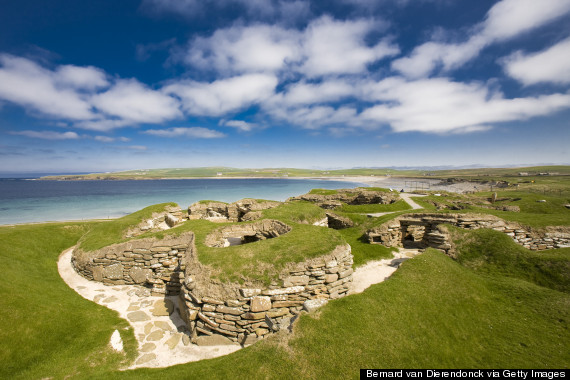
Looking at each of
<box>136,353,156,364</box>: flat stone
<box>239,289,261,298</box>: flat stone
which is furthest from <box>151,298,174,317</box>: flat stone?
<box>239,289,261,298</box>: flat stone

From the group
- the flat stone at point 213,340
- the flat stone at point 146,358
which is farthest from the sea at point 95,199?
the flat stone at point 213,340

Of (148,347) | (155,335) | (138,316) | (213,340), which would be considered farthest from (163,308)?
(213,340)

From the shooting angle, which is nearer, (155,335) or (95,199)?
(155,335)

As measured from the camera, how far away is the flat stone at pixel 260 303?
26.1 feet

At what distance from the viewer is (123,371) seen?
22.2 ft

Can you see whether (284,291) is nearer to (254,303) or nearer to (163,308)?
(254,303)

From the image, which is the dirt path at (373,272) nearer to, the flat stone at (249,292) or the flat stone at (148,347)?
the flat stone at (249,292)

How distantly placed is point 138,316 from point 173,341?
9.95ft

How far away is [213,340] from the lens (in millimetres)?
8297

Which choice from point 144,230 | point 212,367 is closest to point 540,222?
point 212,367

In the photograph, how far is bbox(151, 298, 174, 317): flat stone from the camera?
10461 mm

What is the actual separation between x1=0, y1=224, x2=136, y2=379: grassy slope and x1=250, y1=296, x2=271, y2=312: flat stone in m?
4.95

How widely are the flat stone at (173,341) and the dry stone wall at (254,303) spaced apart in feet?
2.07

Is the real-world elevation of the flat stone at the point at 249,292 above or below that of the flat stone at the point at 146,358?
above
